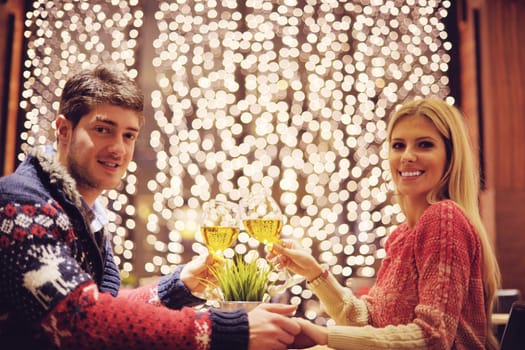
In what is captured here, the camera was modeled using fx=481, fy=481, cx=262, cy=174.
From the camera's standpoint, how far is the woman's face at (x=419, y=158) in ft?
4.68

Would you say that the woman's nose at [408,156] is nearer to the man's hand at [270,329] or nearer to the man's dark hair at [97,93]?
the man's hand at [270,329]

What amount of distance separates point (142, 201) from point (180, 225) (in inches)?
14.6

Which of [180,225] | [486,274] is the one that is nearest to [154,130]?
[180,225]

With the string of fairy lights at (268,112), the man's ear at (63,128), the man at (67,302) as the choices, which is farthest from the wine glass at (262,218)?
the string of fairy lights at (268,112)

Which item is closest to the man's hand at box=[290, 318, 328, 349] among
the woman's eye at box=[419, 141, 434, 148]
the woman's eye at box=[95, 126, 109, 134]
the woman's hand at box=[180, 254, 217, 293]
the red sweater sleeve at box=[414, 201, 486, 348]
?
the red sweater sleeve at box=[414, 201, 486, 348]

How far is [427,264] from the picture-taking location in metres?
1.18

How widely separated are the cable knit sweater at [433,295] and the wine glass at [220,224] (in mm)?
396

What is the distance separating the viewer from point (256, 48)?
11.0 feet

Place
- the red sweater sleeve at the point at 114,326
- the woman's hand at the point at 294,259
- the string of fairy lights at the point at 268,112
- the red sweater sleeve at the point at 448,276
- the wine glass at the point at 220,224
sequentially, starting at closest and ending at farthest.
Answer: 1. the red sweater sleeve at the point at 114,326
2. the red sweater sleeve at the point at 448,276
3. the wine glass at the point at 220,224
4. the woman's hand at the point at 294,259
5. the string of fairy lights at the point at 268,112

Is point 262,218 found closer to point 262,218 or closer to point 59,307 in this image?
point 262,218

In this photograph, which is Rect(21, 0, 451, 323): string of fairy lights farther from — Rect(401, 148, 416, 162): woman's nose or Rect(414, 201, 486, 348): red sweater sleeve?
Rect(414, 201, 486, 348): red sweater sleeve

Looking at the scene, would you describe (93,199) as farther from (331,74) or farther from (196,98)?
(331,74)

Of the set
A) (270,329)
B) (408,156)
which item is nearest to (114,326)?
(270,329)

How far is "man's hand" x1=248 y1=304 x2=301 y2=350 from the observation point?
1.04 metres
